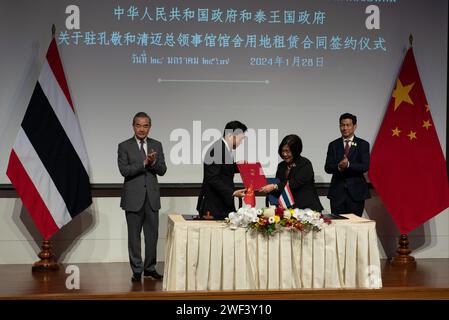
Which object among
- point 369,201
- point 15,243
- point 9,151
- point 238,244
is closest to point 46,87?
point 9,151

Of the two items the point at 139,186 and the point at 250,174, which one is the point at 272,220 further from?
the point at 139,186

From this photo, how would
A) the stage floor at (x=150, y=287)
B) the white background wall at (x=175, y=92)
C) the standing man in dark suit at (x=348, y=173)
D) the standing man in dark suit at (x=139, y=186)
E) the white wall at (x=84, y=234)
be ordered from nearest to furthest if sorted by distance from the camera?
the stage floor at (x=150, y=287), the standing man in dark suit at (x=139, y=186), the standing man in dark suit at (x=348, y=173), the white background wall at (x=175, y=92), the white wall at (x=84, y=234)

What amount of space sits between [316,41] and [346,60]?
33 centimetres

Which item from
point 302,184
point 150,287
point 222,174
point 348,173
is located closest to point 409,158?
point 348,173

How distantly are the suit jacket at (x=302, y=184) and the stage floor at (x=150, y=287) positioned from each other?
2.49 ft

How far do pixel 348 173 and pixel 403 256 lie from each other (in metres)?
0.98

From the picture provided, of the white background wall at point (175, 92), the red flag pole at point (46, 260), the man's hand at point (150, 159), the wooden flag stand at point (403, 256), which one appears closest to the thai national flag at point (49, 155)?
the red flag pole at point (46, 260)

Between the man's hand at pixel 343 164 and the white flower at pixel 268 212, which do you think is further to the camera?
the man's hand at pixel 343 164

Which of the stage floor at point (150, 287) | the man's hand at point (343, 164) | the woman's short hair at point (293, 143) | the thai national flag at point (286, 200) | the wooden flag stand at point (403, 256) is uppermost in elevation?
the woman's short hair at point (293, 143)

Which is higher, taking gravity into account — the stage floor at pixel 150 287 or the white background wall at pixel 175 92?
the white background wall at pixel 175 92

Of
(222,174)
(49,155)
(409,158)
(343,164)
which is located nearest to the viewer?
(222,174)

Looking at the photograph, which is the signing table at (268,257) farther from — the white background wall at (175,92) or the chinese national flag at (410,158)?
the white background wall at (175,92)

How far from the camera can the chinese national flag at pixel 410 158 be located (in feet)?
23.2

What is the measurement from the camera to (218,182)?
18.8 feet
